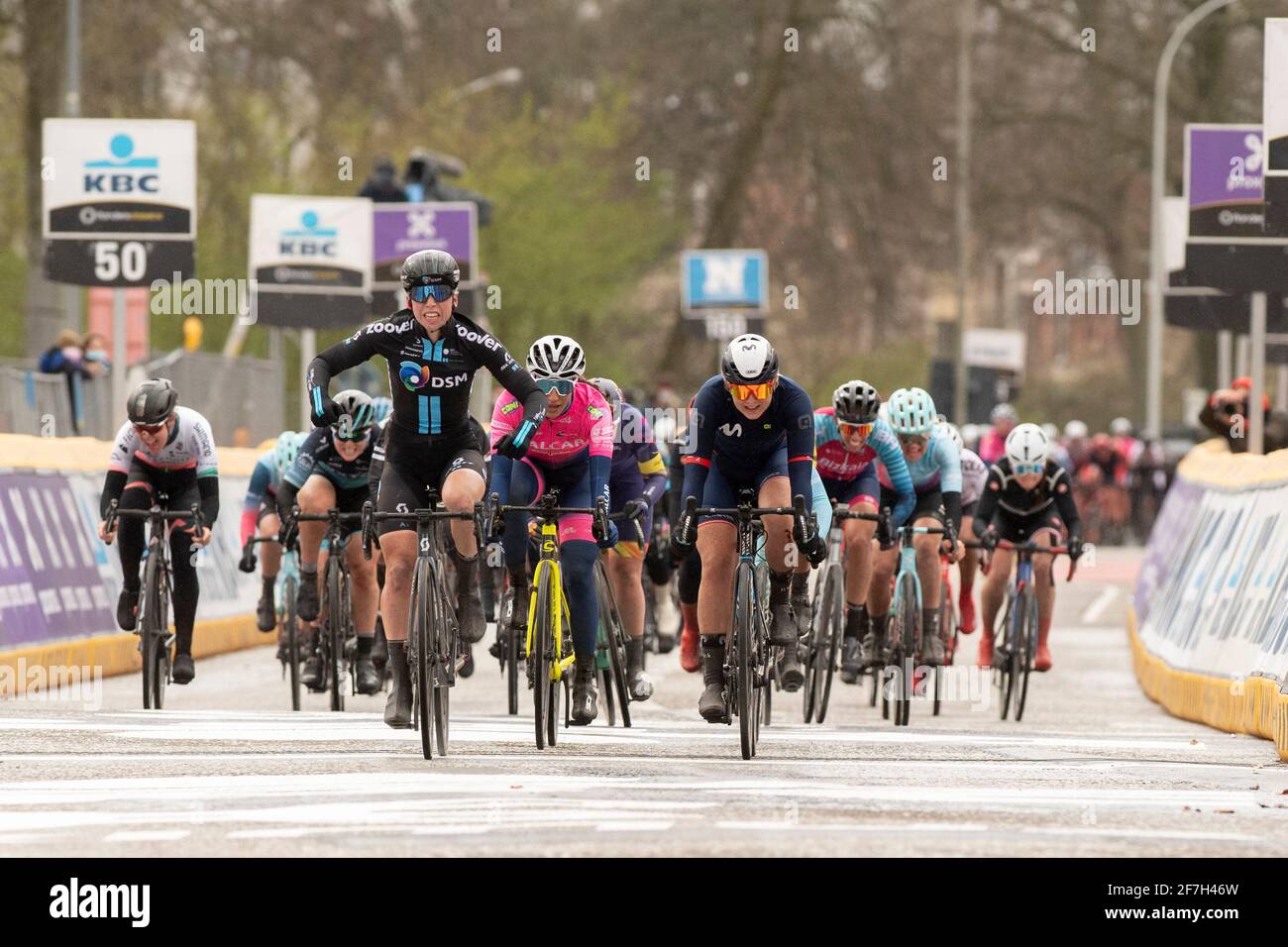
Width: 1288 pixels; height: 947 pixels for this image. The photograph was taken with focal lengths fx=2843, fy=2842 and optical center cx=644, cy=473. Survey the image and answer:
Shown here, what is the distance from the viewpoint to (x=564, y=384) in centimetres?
1315

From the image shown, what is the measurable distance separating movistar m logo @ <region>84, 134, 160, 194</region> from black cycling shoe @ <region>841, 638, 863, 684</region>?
25.0ft

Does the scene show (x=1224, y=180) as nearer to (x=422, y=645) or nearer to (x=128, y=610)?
(x=128, y=610)

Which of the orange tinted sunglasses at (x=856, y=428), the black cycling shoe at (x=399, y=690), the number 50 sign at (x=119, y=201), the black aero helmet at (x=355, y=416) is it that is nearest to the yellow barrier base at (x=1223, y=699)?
the orange tinted sunglasses at (x=856, y=428)

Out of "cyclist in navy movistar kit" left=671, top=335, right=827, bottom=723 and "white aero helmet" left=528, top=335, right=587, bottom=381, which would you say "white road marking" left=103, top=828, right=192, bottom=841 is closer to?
"cyclist in navy movistar kit" left=671, top=335, right=827, bottom=723

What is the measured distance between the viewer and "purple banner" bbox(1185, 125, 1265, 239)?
21.6 metres

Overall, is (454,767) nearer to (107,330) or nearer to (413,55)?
(107,330)

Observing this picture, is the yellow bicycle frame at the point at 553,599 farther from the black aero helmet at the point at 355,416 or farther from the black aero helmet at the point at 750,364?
the black aero helmet at the point at 355,416

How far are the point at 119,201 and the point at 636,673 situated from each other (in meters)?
8.70

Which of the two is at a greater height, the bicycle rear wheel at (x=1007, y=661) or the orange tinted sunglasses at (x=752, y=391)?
the orange tinted sunglasses at (x=752, y=391)

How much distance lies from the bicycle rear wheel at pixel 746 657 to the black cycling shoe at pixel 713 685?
0.09 metres

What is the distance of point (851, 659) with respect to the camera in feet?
52.5

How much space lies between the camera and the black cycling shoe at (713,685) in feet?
39.6
